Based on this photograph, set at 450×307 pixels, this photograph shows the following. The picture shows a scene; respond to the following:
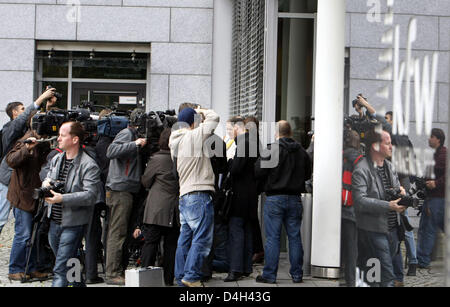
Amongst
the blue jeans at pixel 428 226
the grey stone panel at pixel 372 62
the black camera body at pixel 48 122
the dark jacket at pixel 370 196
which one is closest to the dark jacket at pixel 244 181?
the black camera body at pixel 48 122

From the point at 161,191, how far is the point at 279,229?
1.45 meters

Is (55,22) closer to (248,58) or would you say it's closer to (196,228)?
(248,58)

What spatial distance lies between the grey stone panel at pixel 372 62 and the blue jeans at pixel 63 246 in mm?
2569

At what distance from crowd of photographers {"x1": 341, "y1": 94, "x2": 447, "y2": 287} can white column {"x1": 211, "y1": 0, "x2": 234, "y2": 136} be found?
29.0ft

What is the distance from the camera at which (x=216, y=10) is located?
13984mm

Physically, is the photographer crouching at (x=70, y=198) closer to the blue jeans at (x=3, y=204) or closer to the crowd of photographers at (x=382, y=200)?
the crowd of photographers at (x=382, y=200)

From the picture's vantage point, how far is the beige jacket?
24.7 ft

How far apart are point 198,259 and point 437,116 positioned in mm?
3981

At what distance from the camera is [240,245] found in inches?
329

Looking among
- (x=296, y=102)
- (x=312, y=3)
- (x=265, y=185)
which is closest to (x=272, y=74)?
(x=296, y=102)

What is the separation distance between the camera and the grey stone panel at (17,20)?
13.8 m

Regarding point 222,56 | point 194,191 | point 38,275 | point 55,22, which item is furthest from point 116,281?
point 55,22

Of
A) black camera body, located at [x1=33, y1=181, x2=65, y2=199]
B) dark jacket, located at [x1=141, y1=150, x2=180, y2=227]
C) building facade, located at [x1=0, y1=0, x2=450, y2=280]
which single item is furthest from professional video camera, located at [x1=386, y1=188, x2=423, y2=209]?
building facade, located at [x1=0, y1=0, x2=450, y2=280]

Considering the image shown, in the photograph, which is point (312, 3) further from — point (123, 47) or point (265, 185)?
point (123, 47)
